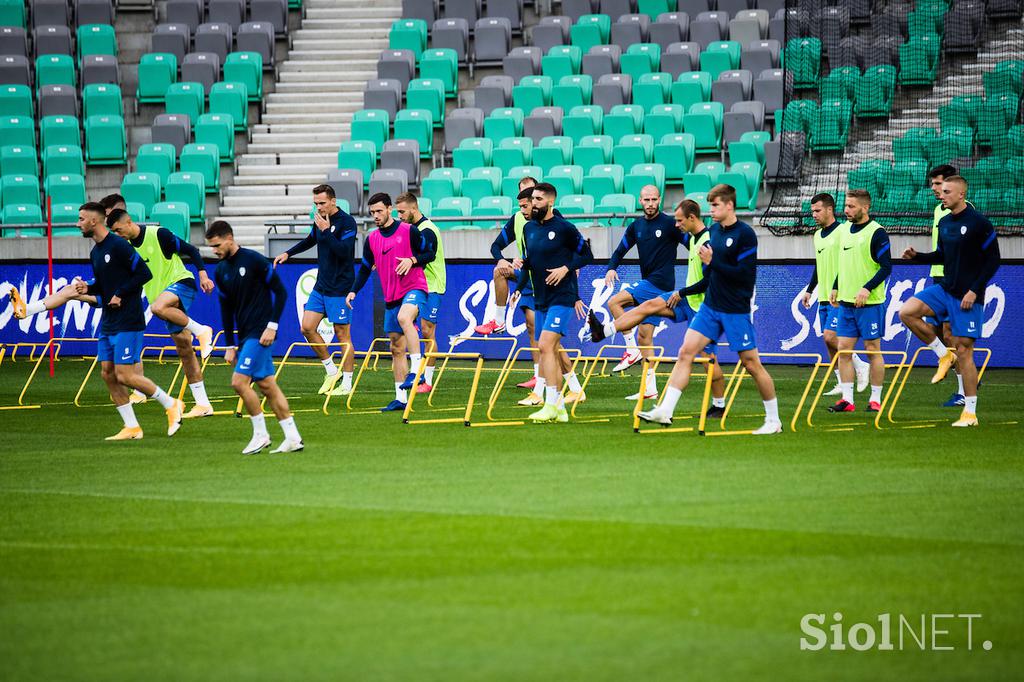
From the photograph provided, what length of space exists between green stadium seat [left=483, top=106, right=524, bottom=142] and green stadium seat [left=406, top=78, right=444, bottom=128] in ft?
5.08

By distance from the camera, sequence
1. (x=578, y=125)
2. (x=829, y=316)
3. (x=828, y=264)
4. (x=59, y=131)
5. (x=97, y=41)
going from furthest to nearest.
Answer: (x=97, y=41)
(x=59, y=131)
(x=578, y=125)
(x=829, y=316)
(x=828, y=264)

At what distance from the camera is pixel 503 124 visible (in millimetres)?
28781

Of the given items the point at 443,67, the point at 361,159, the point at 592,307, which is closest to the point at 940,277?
the point at 592,307

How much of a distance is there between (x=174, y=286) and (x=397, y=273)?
2.53 m

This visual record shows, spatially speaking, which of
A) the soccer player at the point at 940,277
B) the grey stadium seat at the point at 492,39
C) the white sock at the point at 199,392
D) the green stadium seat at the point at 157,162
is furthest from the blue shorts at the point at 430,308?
the grey stadium seat at the point at 492,39

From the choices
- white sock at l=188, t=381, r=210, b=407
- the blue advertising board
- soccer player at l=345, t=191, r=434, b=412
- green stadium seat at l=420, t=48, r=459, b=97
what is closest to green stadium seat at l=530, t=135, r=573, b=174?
green stadium seat at l=420, t=48, r=459, b=97

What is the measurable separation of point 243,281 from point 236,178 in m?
17.8

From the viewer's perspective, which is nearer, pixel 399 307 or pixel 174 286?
pixel 174 286

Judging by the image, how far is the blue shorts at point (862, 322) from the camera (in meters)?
16.6

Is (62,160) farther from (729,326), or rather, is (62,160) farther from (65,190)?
(729,326)

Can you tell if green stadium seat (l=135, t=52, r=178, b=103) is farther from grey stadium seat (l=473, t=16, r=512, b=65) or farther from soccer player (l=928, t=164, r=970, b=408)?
soccer player (l=928, t=164, r=970, b=408)

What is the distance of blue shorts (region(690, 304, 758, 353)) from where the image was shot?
13.5 meters

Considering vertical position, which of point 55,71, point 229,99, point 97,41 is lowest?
point 229,99

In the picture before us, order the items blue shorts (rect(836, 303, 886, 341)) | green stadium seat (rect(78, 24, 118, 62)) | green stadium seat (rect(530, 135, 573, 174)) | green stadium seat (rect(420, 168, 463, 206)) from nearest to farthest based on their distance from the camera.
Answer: blue shorts (rect(836, 303, 886, 341)) → green stadium seat (rect(420, 168, 463, 206)) → green stadium seat (rect(530, 135, 573, 174)) → green stadium seat (rect(78, 24, 118, 62))
